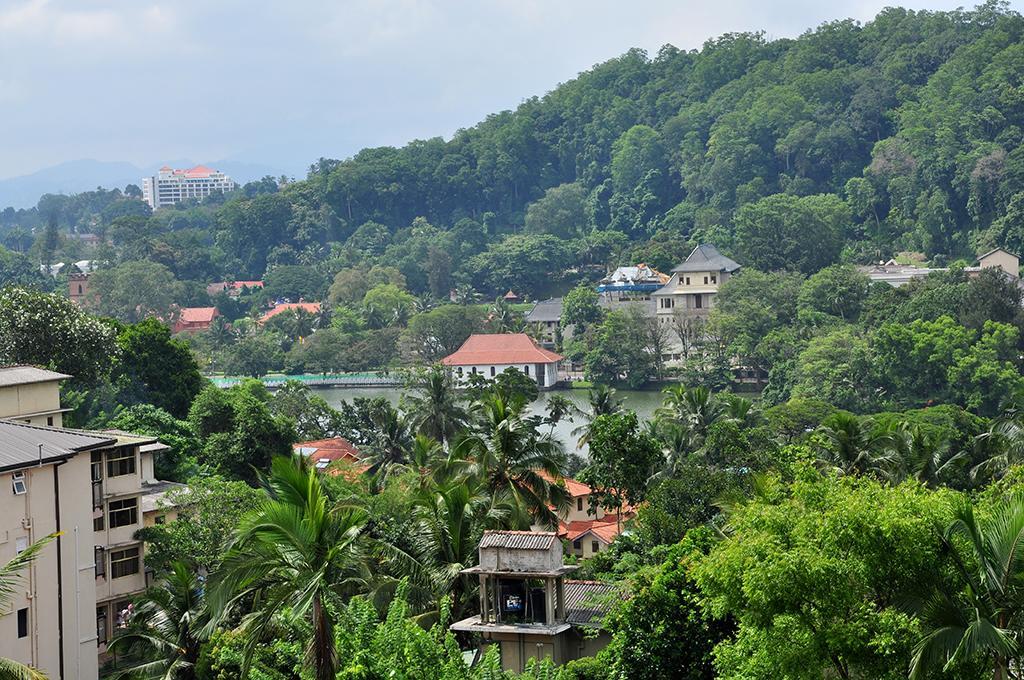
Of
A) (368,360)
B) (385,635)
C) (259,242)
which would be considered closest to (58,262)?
(259,242)

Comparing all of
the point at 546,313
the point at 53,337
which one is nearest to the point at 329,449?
the point at 53,337

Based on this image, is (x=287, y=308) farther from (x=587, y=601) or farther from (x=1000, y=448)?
(x=587, y=601)

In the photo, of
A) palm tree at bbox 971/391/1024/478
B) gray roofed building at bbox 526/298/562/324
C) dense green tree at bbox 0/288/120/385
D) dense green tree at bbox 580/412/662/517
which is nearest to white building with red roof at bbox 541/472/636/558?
dense green tree at bbox 580/412/662/517

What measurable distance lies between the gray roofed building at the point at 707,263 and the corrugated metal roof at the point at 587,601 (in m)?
62.0

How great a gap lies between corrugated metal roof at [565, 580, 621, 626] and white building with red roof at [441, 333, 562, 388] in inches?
2052

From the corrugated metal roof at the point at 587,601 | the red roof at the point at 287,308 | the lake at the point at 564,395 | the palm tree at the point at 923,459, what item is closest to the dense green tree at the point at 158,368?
the lake at the point at 564,395

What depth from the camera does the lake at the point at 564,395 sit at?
5974cm

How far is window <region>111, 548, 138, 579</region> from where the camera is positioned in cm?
2473

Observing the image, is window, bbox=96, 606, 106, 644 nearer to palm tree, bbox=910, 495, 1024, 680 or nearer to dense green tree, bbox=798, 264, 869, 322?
palm tree, bbox=910, 495, 1024, 680

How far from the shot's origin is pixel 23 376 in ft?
84.1

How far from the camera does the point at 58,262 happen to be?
435 ft

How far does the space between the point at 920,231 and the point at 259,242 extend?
5468 cm

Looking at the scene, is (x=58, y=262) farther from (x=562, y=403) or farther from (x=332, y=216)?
(x=562, y=403)

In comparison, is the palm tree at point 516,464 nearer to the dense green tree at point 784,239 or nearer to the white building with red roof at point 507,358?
the white building with red roof at point 507,358
